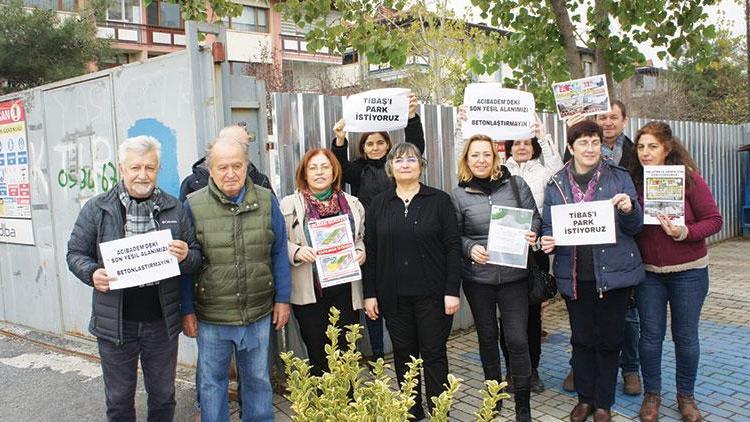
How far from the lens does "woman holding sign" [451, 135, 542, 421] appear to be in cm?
421

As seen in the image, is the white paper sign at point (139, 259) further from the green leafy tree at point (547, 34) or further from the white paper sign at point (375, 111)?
the green leafy tree at point (547, 34)

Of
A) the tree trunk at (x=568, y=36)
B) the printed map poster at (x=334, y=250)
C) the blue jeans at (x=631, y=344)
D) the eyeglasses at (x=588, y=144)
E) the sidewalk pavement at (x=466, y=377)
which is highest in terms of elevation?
the tree trunk at (x=568, y=36)

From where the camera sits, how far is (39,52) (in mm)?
15180

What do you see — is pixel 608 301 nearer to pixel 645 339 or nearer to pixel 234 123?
pixel 645 339

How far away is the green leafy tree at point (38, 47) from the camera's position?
14.7m

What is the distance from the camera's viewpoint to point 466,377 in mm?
5281

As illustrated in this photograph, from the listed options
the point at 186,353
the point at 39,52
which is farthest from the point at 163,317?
the point at 39,52

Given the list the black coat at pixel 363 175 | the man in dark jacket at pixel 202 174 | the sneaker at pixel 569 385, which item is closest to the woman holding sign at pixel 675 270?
the sneaker at pixel 569 385

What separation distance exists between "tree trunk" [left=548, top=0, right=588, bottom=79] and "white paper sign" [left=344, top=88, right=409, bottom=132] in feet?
12.3

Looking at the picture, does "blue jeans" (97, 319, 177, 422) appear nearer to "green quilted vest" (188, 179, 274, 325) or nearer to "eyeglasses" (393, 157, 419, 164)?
"green quilted vest" (188, 179, 274, 325)

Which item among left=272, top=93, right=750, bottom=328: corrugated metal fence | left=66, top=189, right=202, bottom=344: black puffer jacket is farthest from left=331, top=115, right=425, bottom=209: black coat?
left=66, top=189, right=202, bottom=344: black puffer jacket

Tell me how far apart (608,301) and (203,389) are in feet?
8.84

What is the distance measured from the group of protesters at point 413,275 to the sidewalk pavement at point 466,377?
14.9 inches

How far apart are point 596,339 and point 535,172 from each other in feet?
4.39
